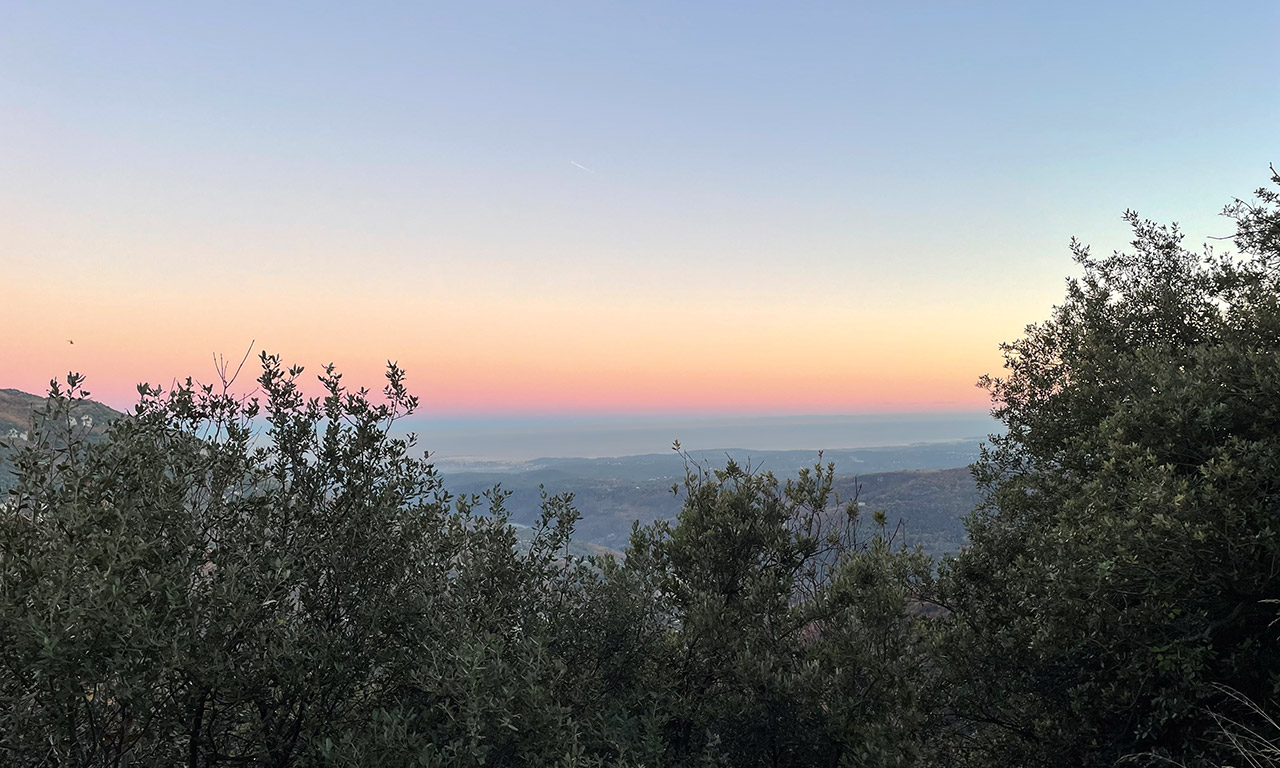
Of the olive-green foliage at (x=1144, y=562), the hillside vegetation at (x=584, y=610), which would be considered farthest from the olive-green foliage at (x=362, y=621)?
the olive-green foliage at (x=1144, y=562)

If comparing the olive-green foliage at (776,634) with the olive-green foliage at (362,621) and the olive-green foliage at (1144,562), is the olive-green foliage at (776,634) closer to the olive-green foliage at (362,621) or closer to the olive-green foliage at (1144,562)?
the olive-green foliage at (362,621)

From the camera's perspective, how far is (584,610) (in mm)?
8148

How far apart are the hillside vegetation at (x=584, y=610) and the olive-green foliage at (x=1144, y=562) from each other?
0.06 metres

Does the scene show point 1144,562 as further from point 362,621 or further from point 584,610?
point 362,621

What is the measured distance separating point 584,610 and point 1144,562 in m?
7.14

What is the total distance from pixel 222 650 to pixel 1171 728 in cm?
1177

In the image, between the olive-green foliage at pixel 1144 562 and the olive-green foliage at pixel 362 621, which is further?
the olive-green foliage at pixel 1144 562

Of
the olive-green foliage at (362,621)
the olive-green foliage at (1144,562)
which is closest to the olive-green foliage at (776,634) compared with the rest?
the olive-green foliage at (362,621)

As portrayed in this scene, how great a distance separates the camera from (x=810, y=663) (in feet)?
26.6

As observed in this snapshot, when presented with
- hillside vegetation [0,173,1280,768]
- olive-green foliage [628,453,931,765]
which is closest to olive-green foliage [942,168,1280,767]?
hillside vegetation [0,173,1280,768]

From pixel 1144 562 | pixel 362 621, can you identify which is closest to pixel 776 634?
pixel 1144 562

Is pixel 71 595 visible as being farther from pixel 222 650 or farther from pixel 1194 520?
pixel 1194 520

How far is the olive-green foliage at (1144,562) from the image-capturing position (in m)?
7.73

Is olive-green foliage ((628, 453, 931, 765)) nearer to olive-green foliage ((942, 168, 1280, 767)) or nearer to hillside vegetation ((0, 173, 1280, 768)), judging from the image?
hillside vegetation ((0, 173, 1280, 768))
